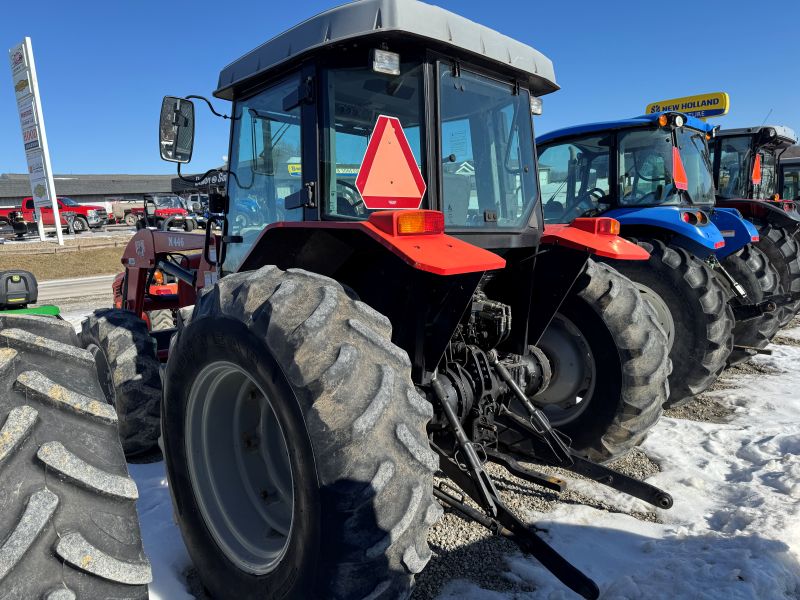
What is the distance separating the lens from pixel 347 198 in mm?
2539

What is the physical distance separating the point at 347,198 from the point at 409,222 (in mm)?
514

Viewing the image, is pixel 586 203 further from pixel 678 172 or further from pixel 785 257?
pixel 785 257

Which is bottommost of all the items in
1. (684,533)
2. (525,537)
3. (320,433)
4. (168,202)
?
(684,533)

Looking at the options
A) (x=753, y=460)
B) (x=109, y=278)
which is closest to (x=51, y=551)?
(x=753, y=460)

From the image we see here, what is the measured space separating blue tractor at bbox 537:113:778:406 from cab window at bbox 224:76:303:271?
326 cm

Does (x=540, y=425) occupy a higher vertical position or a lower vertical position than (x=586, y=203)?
lower

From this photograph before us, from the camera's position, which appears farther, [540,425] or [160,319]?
[160,319]

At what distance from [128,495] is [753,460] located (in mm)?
3810

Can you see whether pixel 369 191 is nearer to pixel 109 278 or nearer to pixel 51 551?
pixel 51 551

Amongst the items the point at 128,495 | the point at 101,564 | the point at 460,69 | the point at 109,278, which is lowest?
the point at 109,278

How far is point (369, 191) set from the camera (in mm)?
2363

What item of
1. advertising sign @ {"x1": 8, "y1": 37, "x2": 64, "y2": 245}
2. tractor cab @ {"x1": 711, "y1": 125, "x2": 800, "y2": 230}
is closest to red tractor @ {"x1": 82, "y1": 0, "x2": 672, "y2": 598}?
tractor cab @ {"x1": 711, "y1": 125, "x2": 800, "y2": 230}

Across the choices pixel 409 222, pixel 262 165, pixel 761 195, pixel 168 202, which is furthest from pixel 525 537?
pixel 168 202

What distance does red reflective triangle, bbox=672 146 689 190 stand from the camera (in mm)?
5520
